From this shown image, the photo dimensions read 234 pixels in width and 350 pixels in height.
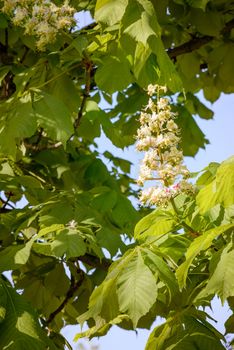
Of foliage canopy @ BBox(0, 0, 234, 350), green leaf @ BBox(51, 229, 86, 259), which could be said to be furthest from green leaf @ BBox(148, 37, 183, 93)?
green leaf @ BBox(51, 229, 86, 259)

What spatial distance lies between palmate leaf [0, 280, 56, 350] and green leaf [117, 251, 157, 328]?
0.38 meters

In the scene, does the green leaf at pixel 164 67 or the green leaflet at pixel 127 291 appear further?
the green leaf at pixel 164 67

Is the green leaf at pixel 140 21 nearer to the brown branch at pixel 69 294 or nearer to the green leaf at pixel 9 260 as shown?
the green leaf at pixel 9 260

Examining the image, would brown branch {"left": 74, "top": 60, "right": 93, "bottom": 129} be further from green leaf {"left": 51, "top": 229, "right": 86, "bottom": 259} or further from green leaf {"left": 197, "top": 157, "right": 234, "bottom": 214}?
green leaf {"left": 197, "top": 157, "right": 234, "bottom": 214}

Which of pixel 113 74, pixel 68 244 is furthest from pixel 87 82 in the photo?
pixel 68 244

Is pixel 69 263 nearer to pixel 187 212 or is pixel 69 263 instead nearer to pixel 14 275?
pixel 14 275

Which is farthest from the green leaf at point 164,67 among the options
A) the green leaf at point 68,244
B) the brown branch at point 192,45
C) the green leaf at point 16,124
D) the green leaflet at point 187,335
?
the brown branch at point 192,45

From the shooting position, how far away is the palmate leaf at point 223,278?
179cm

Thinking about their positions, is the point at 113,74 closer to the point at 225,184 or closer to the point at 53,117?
the point at 53,117

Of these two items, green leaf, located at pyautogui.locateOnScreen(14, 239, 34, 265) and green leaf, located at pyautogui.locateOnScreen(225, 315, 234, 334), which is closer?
green leaf, located at pyautogui.locateOnScreen(225, 315, 234, 334)

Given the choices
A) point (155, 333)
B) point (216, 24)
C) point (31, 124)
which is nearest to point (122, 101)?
point (216, 24)

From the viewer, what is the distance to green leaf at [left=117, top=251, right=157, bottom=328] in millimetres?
1829

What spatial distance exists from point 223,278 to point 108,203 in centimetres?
143

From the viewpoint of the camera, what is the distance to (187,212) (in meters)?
2.19
